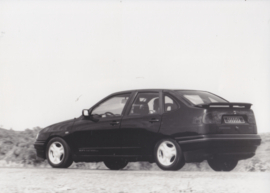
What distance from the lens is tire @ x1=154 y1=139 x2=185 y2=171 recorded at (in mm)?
10164

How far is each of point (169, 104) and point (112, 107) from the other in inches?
59.7

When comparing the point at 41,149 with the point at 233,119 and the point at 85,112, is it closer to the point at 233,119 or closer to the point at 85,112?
the point at 85,112

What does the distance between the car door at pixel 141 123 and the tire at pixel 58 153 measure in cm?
143

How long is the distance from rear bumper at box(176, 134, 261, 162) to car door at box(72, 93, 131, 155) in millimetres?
1678

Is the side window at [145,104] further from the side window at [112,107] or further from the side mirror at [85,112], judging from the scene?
the side mirror at [85,112]

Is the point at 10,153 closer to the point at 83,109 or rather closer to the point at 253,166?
the point at 83,109

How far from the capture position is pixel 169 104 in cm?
1091

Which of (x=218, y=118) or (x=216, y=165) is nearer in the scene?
(x=218, y=118)

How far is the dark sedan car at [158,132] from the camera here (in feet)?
32.9

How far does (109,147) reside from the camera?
37.3 ft

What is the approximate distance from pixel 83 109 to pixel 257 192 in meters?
4.75

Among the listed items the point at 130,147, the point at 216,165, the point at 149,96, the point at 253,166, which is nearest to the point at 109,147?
the point at 130,147

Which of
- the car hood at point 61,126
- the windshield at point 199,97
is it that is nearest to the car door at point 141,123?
the windshield at point 199,97

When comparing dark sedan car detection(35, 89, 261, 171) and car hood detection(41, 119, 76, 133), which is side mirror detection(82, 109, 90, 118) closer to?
dark sedan car detection(35, 89, 261, 171)
